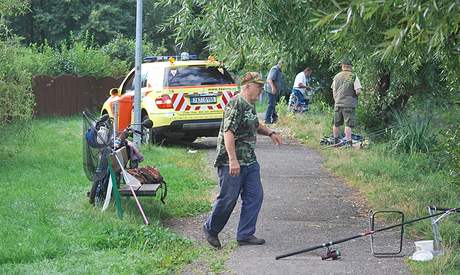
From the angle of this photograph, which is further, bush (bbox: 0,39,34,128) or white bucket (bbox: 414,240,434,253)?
bush (bbox: 0,39,34,128)

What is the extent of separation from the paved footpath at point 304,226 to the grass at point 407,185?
0.78 feet

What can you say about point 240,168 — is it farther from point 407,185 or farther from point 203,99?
point 203,99

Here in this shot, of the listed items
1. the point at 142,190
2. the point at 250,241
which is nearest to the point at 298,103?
the point at 142,190

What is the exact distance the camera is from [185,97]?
1454cm

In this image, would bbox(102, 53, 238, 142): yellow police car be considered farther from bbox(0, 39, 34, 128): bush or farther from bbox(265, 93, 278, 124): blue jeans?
bbox(265, 93, 278, 124): blue jeans

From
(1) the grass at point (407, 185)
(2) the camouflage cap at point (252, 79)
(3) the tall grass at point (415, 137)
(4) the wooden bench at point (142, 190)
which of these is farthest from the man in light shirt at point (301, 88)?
(2) the camouflage cap at point (252, 79)

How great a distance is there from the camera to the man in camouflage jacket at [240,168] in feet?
24.5

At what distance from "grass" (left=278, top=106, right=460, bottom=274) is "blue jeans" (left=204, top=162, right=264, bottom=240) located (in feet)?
5.20

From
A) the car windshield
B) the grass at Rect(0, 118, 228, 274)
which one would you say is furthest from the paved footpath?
the car windshield

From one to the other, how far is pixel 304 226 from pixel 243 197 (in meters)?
1.11

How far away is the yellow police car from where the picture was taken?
47.7 ft

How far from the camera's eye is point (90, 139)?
843 cm

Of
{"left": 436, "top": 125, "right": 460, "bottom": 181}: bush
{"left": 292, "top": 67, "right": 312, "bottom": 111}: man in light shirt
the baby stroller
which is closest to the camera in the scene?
{"left": 436, "top": 125, "right": 460, "bottom": 181}: bush

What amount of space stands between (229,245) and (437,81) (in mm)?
8140
